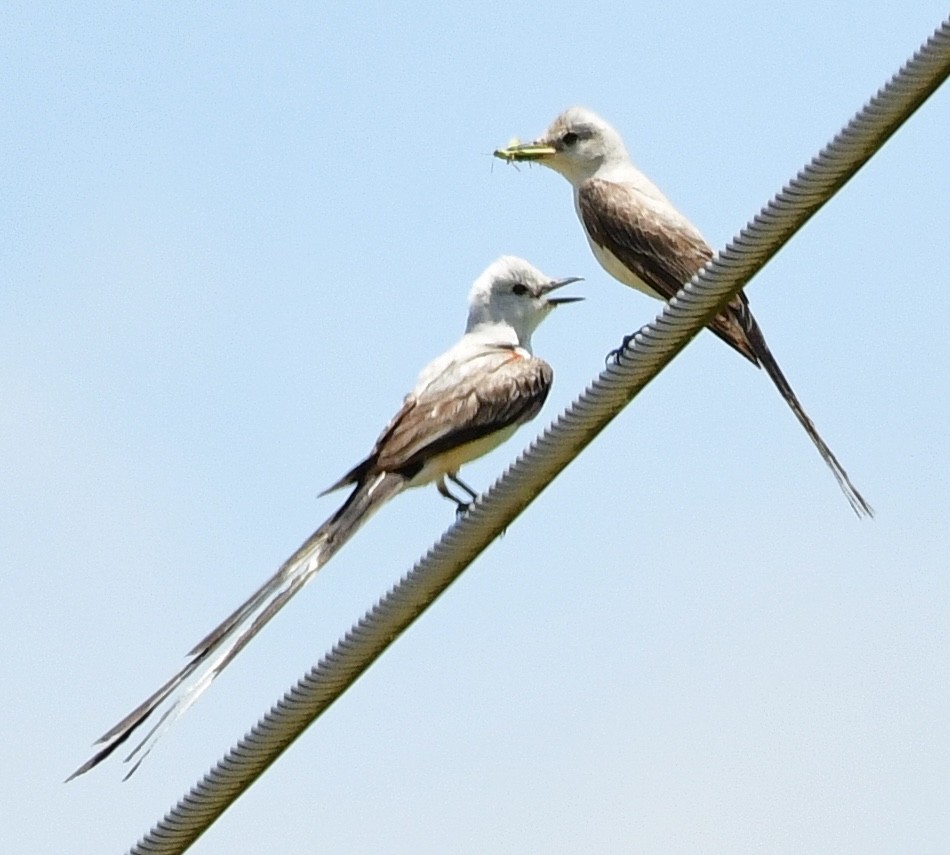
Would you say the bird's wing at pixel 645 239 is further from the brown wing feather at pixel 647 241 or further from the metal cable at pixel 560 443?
the metal cable at pixel 560 443

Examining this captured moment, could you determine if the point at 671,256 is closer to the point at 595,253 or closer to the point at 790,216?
the point at 595,253

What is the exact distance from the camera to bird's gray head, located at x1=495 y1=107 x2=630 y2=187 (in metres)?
7.74

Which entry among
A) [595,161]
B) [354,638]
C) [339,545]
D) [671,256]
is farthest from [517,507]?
[595,161]

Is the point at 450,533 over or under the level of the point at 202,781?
over

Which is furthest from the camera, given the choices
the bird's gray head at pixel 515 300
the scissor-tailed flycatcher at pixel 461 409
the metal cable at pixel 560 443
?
the bird's gray head at pixel 515 300

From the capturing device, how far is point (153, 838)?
12.5ft

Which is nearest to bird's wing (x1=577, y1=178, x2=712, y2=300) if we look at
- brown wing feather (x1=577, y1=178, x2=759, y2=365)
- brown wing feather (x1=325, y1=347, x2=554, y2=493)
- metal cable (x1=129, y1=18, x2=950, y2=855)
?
brown wing feather (x1=577, y1=178, x2=759, y2=365)

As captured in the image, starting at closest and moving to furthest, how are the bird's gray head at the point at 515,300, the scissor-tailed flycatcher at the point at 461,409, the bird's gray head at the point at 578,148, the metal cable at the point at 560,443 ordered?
1. the metal cable at the point at 560,443
2. the scissor-tailed flycatcher at the point at 461,409
3. the bird's gray head at the point at 515,300
4. the bird's gray head at the point at 578,148

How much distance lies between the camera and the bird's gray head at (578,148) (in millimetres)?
7738

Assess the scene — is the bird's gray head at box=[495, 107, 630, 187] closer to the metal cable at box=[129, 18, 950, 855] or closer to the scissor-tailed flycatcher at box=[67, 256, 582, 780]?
the scissor-tailed flycatcher at box=[67, 256, 582, 780]

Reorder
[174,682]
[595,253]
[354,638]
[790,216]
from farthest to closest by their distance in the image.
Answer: [595,253]
[174,682]
[354,638]
[790,216]

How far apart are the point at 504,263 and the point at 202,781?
3.93m

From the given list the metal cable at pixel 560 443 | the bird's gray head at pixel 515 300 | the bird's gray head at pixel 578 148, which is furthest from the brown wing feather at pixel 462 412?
the metal cable at pixel 560 443

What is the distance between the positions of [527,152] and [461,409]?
178cm
